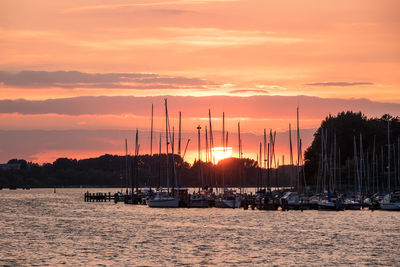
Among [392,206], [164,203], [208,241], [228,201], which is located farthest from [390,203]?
[208,241]

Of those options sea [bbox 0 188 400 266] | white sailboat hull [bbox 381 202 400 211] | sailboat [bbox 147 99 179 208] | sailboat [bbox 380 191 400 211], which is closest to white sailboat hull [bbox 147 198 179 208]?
sailboat [bbox 147 99 179 208]

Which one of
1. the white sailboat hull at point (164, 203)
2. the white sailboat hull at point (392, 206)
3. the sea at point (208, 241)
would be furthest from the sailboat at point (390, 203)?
the white sailboat hull at point (164, 203)

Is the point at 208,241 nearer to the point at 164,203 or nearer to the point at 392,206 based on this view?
the point at 392,206

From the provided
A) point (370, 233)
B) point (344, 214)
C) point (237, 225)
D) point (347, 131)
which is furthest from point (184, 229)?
point (347, 131)

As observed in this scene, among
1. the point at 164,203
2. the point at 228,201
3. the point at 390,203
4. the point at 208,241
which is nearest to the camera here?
the point at 208,241

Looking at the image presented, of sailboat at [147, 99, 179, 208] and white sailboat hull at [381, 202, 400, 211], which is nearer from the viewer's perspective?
white sailboat hull at [381, 202, 400, 211]

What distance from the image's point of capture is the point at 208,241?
218 feet

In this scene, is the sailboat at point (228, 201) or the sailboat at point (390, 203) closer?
the sailboat at point (390, 203)

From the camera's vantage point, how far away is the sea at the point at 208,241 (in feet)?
170

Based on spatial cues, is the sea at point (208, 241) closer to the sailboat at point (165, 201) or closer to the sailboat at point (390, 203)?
the sailboat at point (390, 203)

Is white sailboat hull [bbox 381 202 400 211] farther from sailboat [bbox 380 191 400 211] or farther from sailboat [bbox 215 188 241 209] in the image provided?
sailboat [bbox 215 188 241 209]

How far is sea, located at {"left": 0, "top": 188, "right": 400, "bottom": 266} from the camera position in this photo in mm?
51875

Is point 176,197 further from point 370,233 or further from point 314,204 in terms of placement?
point 370,233

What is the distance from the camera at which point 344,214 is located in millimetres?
108062
